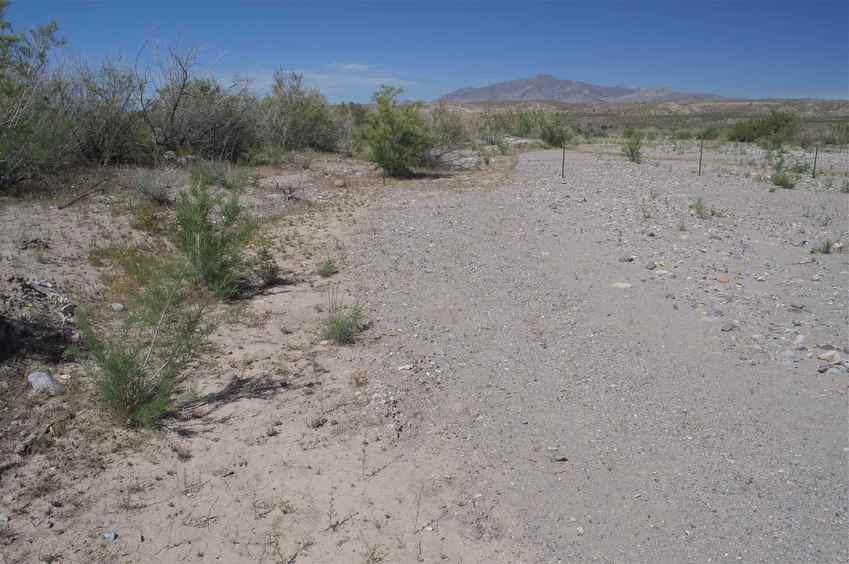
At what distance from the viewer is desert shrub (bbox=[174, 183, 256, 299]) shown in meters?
7.55

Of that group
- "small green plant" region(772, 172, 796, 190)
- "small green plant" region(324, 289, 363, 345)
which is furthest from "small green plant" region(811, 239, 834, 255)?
"small green plant" region(772, 172, 796, 190)

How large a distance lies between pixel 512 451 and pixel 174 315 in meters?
3.57

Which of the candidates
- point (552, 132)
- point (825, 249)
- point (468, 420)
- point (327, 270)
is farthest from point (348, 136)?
point (468, 420)

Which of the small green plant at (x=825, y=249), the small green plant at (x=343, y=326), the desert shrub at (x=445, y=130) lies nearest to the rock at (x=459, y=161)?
the desert shrub at (x=445, y=130)

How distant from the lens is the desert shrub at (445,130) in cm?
2150

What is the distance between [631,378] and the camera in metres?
5.31

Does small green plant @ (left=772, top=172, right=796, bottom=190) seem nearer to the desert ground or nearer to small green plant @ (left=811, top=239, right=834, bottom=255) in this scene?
small green plant @ (left=811, top=239, right=834, bottom=255)

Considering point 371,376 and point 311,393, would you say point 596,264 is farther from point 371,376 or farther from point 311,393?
point 311,393

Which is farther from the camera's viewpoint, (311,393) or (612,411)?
(311,393)

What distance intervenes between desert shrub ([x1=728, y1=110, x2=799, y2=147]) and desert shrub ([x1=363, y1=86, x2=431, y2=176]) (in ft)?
73.9

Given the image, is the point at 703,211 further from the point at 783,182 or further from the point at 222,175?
the point at 222,175

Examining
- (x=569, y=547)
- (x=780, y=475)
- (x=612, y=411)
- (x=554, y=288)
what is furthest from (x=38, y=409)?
(x=554, y=288)

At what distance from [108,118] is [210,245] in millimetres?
9402

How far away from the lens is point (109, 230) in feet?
31.4
